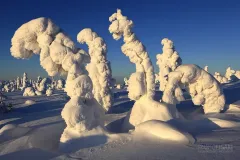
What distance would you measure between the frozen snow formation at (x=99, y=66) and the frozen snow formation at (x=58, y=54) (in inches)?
148

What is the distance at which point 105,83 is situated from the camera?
1334 centimetres

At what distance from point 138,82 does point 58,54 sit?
3677 millimetres

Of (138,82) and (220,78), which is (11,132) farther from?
(220,78)

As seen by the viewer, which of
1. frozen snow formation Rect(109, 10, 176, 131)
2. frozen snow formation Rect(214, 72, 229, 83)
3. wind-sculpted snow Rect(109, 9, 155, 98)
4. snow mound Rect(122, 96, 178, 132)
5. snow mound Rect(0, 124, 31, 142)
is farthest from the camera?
frozen snow formation Rect(214, 72, 229, 83)

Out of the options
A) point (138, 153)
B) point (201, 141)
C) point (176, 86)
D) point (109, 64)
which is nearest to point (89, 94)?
point (138, 153)

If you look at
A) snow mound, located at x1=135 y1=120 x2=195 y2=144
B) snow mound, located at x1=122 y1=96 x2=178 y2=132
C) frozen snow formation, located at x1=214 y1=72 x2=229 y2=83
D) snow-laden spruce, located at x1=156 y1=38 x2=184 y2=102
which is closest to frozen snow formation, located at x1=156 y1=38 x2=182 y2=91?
snow-laden spruce, located at x1=156 y1=38 x2=184 y2=102

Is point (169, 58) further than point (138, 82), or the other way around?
point (169, 58)

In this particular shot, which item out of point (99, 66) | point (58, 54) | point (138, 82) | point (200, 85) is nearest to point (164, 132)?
point (138, 82)

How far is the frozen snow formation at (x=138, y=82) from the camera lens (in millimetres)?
9242

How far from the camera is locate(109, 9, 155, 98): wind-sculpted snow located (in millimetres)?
9938

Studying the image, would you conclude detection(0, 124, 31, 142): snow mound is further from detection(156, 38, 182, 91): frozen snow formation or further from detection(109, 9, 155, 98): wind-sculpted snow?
detection(156, 38, 182, 91): frozen snow formation

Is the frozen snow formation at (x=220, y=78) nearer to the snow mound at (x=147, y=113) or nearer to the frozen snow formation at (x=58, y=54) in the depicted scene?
the snow mound at (x=147, y=113)

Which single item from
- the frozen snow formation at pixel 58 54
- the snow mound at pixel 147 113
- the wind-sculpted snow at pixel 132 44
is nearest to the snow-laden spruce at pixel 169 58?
the wind-sculpted snow at pixel 132 44

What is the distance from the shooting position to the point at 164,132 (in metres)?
6.30
